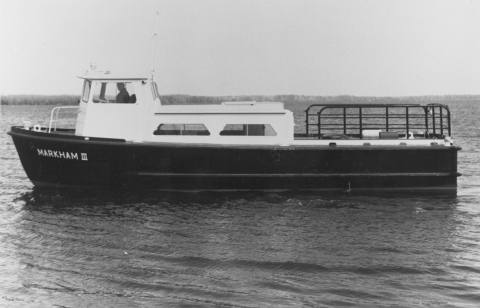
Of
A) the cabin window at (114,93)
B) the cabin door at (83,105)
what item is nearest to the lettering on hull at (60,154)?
the cabin door at (83,105)

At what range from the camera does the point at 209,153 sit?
1363 cm

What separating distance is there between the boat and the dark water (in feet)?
1.37

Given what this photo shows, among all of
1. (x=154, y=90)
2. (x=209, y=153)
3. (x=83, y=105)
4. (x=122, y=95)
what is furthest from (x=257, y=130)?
(x=83, y=105)

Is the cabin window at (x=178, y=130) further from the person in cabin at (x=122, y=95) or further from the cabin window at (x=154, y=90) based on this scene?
the person in cabin at (x=122, y=95)

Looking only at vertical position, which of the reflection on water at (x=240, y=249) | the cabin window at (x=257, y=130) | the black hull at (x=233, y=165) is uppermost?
the cabin window at (x=257, y=130)

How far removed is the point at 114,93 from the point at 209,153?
3038mm

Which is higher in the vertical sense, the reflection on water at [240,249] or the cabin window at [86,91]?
the cabin window at [86,91]

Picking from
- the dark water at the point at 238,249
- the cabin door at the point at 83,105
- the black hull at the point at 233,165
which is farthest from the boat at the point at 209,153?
the dark water at the point at 238,249

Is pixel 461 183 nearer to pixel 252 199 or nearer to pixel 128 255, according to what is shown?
pixel 252 199

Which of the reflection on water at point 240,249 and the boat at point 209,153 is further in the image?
the boat at point 209,153

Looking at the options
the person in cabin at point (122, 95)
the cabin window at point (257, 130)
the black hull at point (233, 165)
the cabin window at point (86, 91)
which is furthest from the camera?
the cabin window at point (86, 91)

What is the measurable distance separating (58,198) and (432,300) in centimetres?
963

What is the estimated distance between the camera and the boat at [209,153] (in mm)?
13648

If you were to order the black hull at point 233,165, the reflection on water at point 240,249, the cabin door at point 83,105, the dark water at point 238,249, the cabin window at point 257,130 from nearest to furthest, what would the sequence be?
1. the dark water at point 238,249
2. the reflection on water at point 240,249
3. the black hull at point 233,165
4. the cabin window at point 257,130
5. the cabin door at point 83,105
